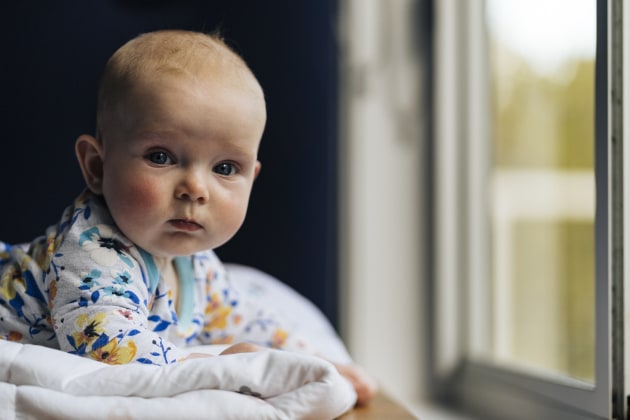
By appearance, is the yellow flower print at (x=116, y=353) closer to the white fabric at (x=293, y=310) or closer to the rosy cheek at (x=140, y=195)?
the rosy cheek at (x=140, y=195)

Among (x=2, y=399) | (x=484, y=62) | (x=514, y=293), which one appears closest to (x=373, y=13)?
(x=484, y=62)

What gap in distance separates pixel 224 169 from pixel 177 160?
0.21ft

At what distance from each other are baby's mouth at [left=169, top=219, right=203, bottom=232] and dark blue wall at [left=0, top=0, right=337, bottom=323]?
0.62 metres

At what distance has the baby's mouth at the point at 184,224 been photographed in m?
0.97

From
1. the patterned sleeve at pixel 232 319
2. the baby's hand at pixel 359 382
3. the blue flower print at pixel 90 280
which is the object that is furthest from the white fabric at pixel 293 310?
the blue flower print at pixel 90 280

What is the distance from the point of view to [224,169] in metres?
0.99

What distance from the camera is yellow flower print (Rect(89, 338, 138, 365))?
2.92 feet

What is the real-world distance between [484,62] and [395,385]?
0.79 metres

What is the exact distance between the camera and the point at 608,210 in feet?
3.55

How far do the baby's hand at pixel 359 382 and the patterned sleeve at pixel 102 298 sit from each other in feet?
0.94

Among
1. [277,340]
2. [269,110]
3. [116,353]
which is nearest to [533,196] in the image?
[269,110]

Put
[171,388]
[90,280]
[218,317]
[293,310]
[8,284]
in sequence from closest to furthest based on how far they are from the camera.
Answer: [171,388], [90,280], [8,284], [218,317], [293,310]

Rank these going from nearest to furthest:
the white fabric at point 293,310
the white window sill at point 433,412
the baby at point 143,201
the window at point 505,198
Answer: the baby at point 143,201
the white fabric at point 293,310
the white window sill at point 433,412
the window at point 505,198

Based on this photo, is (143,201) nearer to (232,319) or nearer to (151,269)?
(151,269)
